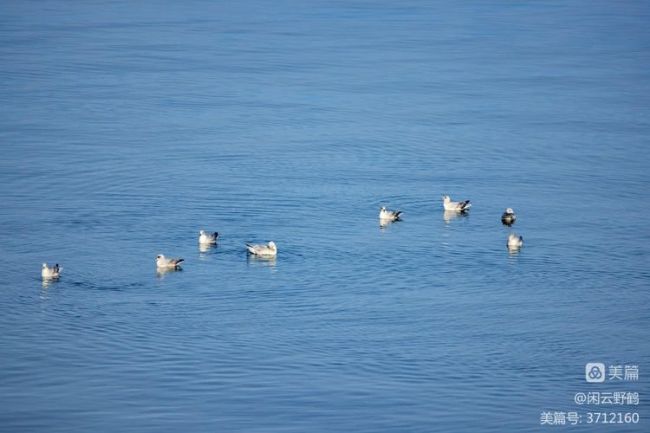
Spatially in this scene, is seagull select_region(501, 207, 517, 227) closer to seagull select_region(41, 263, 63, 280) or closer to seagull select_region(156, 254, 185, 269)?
seagull select_region(156, 254, 185, 269)

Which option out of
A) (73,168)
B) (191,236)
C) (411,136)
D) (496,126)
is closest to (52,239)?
(191,236)

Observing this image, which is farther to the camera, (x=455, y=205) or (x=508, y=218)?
(x=455, y=205)

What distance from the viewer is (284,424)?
27641mm

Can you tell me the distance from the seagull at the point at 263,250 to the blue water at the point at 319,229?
14.9 inches

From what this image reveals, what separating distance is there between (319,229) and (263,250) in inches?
146

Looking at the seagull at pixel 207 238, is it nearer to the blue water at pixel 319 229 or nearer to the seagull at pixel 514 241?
the blue water at pixel 319 229

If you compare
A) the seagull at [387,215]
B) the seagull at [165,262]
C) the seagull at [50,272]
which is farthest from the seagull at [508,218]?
the seagull at [50,272]

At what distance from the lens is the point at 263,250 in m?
38.9

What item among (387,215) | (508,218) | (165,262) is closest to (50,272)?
(165,262)

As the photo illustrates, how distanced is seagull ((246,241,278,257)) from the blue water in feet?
1.24

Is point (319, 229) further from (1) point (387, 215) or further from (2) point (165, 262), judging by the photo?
(2) point (165, 262)

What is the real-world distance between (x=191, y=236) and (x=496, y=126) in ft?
66.5

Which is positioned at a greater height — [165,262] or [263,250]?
[263,250]

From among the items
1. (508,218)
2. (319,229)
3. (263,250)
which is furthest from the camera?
(508,218)
